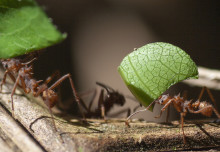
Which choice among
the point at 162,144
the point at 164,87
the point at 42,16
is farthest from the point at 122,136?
the point at 42,16

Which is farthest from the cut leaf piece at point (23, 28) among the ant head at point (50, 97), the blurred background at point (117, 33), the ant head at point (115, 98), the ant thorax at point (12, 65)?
the blurred background at point (117, 33)

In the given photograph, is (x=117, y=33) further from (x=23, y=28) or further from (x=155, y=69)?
(x=23, y=28)

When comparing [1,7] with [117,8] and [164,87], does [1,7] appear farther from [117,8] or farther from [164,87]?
[117,8]

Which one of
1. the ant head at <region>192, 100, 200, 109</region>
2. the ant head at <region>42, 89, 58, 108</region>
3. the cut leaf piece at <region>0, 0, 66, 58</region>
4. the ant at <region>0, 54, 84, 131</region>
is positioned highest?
the cut leaf piece at <region>0, 0, 66, 58</region>

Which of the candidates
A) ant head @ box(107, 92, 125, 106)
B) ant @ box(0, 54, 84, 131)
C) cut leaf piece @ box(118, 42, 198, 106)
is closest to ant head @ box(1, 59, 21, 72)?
ant @ box(0, 54, 84, 131)

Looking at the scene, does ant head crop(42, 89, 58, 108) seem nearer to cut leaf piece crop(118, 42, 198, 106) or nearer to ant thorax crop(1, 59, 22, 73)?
ant thorax crop(1, 59, 22, 73)

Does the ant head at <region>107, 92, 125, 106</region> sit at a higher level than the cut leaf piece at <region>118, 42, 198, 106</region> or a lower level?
lower

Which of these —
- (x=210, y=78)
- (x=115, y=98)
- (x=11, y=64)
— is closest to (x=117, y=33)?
(x=115, y=98)

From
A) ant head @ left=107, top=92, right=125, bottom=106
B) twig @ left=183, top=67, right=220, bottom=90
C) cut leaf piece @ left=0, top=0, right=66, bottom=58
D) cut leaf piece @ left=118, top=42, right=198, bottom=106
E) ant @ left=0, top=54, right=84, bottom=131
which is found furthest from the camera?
ant head @ left=107, top=92, right=125, bottom=106
